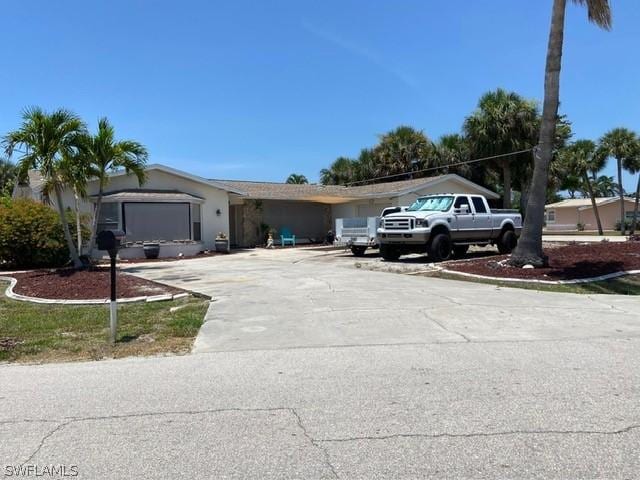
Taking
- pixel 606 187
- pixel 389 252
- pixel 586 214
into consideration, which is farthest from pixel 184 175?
pixel 606 187

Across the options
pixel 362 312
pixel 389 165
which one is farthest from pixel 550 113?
pixel 389 165

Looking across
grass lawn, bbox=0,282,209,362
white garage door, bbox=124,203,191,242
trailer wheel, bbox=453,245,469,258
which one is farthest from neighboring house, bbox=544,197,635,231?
grass lawn, bbox=0,282,209,362

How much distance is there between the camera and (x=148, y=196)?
2311 centimetres

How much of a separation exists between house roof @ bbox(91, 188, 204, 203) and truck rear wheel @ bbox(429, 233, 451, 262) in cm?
1131

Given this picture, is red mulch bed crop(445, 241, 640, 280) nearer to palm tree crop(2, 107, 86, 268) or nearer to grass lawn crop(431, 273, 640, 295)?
grass lawn crop(431, 273, 640, 295)

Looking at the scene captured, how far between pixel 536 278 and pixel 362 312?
638cm

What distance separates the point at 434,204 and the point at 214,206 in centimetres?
1127

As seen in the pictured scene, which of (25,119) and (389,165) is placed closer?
(25,119)

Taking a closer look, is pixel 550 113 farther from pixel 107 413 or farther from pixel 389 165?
pixel 389 165

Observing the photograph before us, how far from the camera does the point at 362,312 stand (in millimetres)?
9422

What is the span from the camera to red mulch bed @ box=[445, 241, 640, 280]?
14289 millimetres

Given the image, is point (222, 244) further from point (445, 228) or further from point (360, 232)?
point (445, 228)

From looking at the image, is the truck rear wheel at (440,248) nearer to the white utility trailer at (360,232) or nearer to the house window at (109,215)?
the white utility trailer at (360,232)
